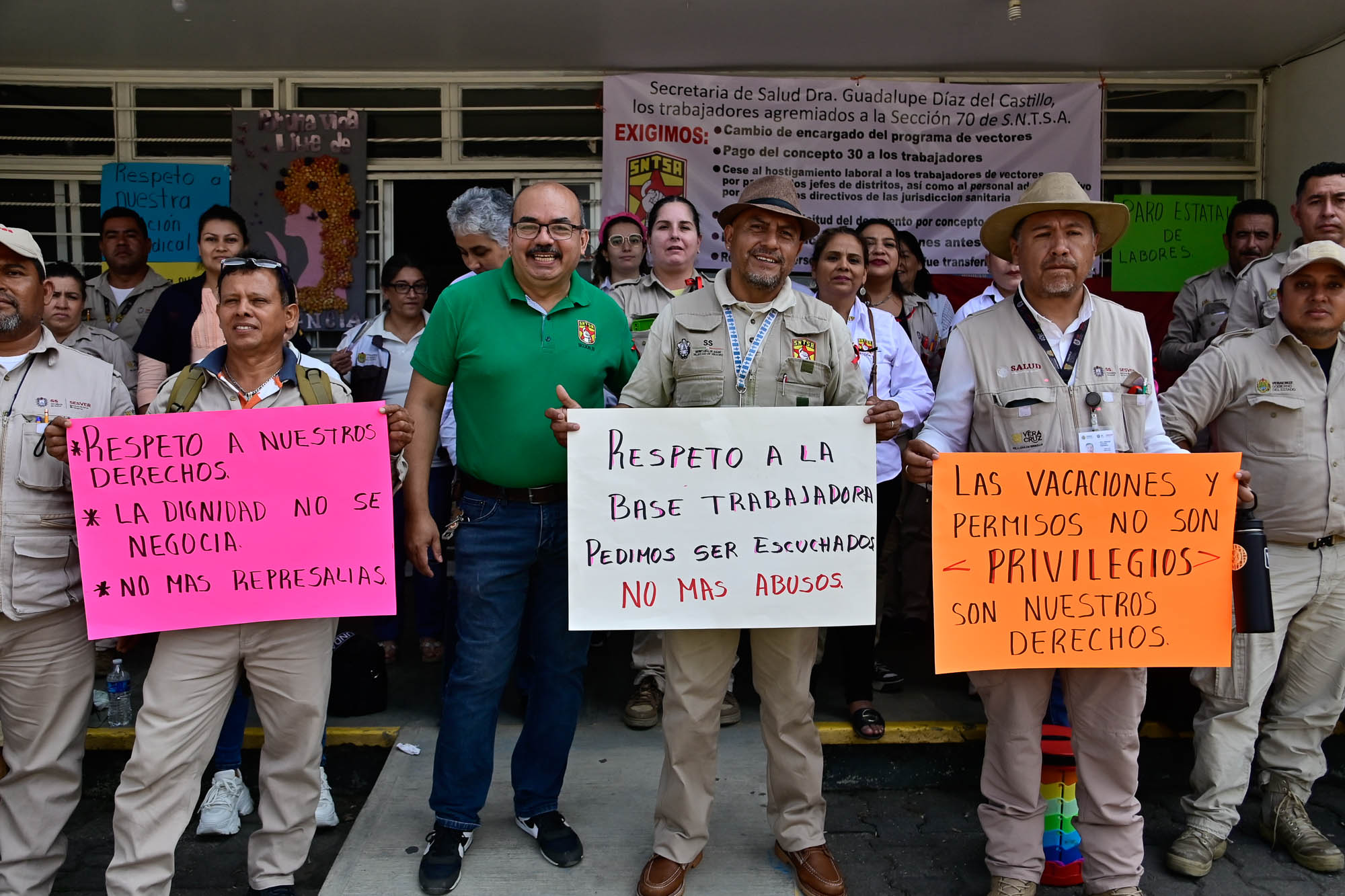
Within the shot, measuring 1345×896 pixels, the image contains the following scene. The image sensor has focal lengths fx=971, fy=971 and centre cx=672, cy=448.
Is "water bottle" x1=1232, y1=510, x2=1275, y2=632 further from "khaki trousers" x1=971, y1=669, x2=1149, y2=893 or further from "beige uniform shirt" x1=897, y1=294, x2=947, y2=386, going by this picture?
"beige uniform shirt" x1=897, y1=294, x2=947, y2=386

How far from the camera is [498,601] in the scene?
10.4ft

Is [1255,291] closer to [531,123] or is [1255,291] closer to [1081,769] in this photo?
[1081,769]

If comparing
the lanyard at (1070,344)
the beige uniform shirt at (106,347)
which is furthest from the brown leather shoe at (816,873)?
the beige uniform shirt at (106,347)

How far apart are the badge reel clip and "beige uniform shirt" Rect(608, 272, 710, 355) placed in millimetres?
1893

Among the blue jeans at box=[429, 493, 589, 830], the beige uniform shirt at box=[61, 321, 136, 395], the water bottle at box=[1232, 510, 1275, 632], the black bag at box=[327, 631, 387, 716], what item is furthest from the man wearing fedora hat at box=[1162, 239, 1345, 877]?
the beige uniform shirt at box=[61, 321, 136, 395]

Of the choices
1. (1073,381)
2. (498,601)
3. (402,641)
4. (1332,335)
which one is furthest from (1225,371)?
(402,641)

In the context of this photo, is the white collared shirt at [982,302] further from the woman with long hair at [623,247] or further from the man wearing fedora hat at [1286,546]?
the woman with long hair at [623,247]

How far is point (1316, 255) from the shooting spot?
331 cm

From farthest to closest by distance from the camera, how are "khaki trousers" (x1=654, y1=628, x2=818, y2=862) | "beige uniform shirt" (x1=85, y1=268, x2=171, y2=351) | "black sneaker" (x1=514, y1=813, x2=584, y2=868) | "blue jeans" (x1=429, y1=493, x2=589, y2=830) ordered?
"beige uniform shirt" (x1=85, y1=268, x2=171, y2=351)
"black sneaker" (x1=514, y1=813, x2=584, y2=868)
"blue jeans" (x1=429, y1=493, x2=589, y2=830)
"khaki trousers" (x1=654, y1=628, x2=818, y2=862)

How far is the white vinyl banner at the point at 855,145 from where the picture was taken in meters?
6.37

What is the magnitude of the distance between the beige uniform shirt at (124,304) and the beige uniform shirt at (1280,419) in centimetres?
496

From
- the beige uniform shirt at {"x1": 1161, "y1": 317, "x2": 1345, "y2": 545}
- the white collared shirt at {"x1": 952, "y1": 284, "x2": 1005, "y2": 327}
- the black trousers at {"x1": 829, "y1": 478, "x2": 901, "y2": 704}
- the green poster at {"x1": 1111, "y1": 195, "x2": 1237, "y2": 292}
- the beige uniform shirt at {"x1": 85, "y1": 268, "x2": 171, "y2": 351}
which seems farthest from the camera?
the green poster at {"x1": 1111, "y1": 195, "x2": 1237, "y2": 292}

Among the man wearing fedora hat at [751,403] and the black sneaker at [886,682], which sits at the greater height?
A: the man wearing fedora hat at [751,403]

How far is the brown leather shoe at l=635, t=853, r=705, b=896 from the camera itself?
9.96ft
